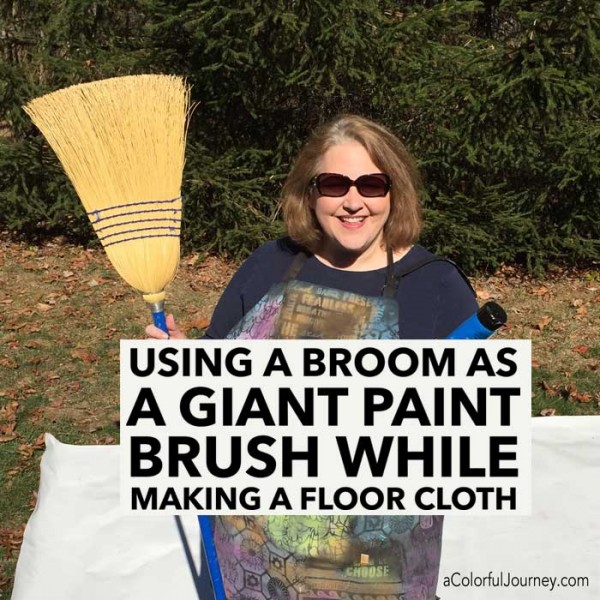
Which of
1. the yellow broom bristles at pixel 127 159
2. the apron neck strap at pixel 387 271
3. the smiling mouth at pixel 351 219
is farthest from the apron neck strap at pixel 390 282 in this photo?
the yellow broom bristles at pixel 127 159

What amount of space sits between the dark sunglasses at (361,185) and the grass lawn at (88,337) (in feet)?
7.46

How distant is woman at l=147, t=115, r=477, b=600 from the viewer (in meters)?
2.07

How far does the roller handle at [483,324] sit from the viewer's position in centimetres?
180

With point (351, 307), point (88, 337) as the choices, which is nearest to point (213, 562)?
point (351, 307)

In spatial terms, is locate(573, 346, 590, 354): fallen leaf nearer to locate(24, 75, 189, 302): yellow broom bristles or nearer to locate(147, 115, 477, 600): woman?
locate(147, 115, 477, 600): woman

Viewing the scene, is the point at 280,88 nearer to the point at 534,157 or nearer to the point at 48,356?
the point at 534,157

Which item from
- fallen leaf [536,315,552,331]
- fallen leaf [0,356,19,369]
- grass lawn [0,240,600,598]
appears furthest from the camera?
fallen leaf [536,315,552,331]

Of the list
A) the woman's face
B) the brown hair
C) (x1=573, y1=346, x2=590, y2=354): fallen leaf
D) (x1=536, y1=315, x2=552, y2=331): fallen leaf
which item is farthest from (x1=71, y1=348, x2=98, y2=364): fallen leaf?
the woman's face

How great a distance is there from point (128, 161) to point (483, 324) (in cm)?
103

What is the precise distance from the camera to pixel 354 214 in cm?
212

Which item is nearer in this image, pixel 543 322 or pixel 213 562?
pixel 213 562

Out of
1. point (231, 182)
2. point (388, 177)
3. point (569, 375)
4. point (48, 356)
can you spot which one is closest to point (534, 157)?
point (569, 375)

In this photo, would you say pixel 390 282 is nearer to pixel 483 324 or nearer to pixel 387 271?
pixel 387 271

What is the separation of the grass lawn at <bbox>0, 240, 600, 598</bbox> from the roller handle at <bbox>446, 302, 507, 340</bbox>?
234cm
